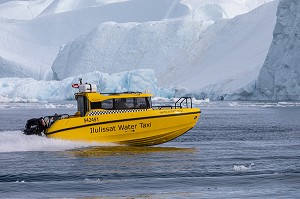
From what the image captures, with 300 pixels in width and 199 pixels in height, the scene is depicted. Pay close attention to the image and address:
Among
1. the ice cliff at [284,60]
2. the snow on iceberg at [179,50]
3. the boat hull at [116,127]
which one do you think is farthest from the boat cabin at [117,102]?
the snow on iceberg at [179,50]

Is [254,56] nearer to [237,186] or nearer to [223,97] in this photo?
[223,97]

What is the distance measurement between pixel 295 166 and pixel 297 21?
240 feet

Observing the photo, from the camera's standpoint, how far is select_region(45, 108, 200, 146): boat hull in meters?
24.8

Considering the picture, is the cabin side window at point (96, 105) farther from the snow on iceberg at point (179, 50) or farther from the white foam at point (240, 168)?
the snow on iceberg at point (179, 50)

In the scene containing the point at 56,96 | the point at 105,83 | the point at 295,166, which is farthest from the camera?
the point at 56,96

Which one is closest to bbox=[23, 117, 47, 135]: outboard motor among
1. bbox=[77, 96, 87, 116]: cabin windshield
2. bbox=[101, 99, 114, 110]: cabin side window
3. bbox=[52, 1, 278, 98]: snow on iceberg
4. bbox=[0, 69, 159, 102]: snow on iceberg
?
bbox=[77, 96, 87, 116]: cabin windshield

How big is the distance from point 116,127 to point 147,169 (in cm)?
584

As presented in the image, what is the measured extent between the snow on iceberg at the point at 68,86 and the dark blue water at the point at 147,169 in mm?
71248

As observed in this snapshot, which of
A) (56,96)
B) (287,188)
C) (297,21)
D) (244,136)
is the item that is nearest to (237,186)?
(287,188)

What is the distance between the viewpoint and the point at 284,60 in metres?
91.4

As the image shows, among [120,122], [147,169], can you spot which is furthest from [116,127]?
[147,169]

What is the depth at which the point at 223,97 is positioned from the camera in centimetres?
11519

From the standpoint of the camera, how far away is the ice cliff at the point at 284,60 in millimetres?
90188

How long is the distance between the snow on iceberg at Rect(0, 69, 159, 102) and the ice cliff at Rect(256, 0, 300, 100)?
1624cm
